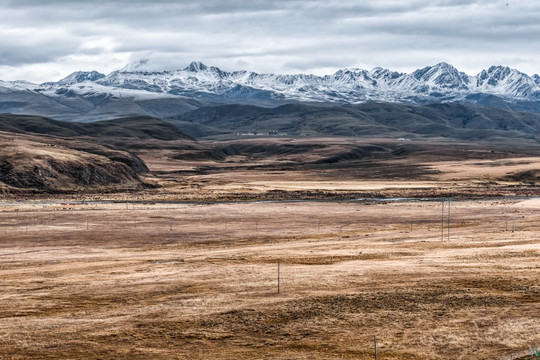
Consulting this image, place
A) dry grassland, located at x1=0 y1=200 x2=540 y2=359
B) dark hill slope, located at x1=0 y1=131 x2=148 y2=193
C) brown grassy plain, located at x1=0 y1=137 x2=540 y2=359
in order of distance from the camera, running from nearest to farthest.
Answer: dry grassland, located at x1=0 y1=200 x2=540 y2=359 < brown grassy plain, located at x1=0 y1=137 x2=540 y2=359 < dark hill slope, located at x1=0 y1=131 x2=148 y2=193

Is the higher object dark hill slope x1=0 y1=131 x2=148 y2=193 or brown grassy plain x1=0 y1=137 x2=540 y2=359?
dark hill slope x1=0 y1=131 x2=148 y2=193

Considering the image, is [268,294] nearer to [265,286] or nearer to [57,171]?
[265,286]

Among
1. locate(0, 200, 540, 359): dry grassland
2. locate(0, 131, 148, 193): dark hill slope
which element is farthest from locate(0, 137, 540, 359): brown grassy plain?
locate(0, 131, 148, 193): dark hill slope

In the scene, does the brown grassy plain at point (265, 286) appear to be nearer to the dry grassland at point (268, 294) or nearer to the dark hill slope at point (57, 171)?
the dry grassland at point (268, 294)

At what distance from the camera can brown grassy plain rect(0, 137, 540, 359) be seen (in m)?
32.5

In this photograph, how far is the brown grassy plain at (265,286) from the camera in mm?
32500

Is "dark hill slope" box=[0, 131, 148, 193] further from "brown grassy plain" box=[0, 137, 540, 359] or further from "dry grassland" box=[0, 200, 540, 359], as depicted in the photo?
"dry grassland" box=[0, 200, 540, 359]

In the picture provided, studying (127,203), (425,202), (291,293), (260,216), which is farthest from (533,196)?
(291,293)

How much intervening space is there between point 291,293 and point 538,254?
848 inches

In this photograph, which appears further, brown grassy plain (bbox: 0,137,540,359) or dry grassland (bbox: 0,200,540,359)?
brown grassy plain (bbox: 0,137,540,359)

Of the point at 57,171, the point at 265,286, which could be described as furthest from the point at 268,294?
the point at 57,171

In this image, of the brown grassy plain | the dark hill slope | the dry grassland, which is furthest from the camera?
the dark hill slope

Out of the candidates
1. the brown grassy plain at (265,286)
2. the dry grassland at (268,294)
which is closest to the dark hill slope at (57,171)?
the brown grassy plain at (265,286)

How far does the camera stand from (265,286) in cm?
4294
